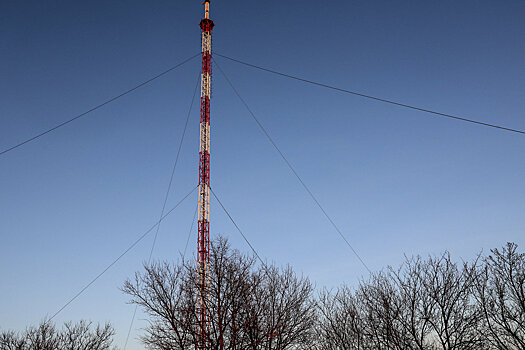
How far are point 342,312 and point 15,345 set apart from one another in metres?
33.7

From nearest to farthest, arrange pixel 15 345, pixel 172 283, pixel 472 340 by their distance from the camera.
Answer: pixel 472 340, pixel 172 283, pixel 15 345

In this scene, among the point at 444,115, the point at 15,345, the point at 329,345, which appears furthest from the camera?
the point at 15,345

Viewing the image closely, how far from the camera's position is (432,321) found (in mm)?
24969

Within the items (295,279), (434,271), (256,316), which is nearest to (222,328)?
(256,316)

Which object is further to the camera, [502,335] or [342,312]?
[342,312]

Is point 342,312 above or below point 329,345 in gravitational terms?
above

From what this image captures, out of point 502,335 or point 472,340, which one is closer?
point 472,340

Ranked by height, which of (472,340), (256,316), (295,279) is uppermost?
(295,279)

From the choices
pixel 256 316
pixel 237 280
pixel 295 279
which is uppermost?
pixel 295 279

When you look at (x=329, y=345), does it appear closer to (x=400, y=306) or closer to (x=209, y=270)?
(x=400, y=306)

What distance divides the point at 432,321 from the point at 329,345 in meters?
8.98

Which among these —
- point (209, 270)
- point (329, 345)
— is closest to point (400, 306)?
point (329, 345)

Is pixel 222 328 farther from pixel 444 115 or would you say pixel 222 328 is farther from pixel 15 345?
pixel 15 345

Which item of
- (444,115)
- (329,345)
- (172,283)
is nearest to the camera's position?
(444,115)
